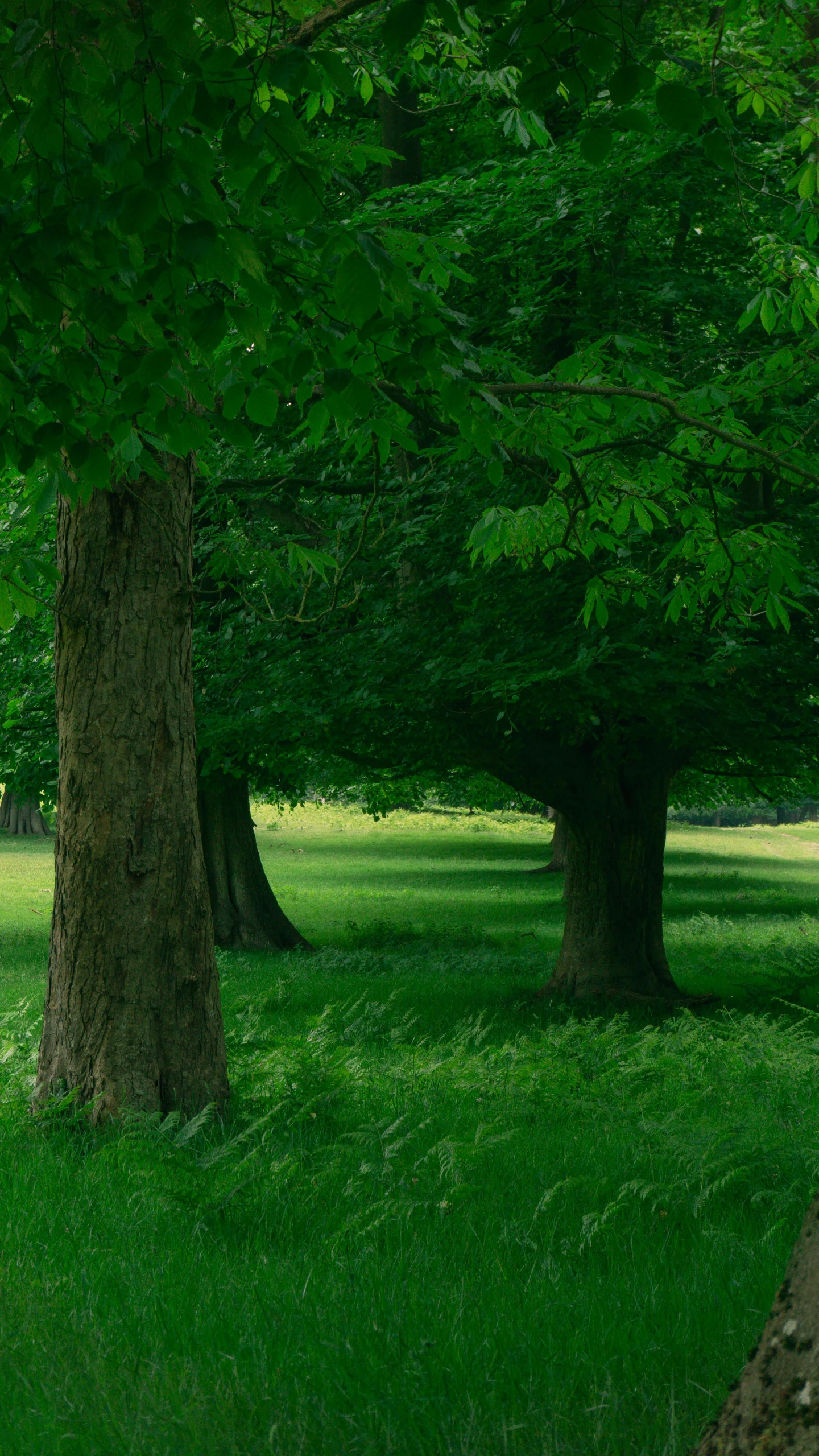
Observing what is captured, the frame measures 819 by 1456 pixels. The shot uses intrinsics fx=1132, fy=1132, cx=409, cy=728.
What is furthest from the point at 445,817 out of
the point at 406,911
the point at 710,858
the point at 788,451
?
the point at 788,451

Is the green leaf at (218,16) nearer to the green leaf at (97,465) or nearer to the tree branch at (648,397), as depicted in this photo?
the green leaf at (97,465)

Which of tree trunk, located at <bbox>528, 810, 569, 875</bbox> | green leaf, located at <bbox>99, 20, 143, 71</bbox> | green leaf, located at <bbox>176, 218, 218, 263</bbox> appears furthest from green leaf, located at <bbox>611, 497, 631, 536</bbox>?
tree trunk, located at <bbox>528, 810, 569, 875</bbox>

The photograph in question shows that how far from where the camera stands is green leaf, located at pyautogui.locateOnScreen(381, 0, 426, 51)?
349cm

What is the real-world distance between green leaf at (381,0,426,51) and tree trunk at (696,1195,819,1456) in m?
3.47

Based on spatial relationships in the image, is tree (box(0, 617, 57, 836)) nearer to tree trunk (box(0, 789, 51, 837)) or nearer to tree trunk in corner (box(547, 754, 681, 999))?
tree trunk in corner (box(547, 754, 681, 999))

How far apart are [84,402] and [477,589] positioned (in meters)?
6.40

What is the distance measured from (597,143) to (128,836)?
4155 mm

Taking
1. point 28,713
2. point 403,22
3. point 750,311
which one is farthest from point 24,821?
point 403,22

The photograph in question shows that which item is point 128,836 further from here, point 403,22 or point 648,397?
point 403,22

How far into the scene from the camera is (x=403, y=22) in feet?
11.5

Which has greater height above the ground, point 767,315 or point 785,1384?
point 767,315

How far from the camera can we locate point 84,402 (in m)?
5.16

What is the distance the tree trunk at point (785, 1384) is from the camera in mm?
2338

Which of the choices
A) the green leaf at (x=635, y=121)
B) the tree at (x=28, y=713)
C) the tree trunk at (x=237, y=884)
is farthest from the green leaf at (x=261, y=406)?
the tree trunk at (x=237, y=884)
